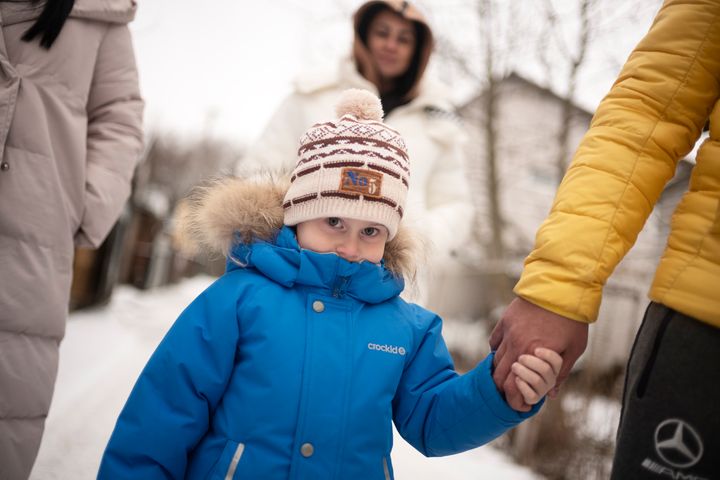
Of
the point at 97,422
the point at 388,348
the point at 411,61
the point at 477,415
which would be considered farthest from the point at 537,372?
the point at 97,422

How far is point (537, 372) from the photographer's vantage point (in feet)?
4.09

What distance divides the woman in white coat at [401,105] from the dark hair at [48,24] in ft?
3.41

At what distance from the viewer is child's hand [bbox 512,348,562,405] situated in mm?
1226

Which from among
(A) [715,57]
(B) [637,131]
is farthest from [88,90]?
(A) [715,57]

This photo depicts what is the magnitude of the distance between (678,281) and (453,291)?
14149 millimetres

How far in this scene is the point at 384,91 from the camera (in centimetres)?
296

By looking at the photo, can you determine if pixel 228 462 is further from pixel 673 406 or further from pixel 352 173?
pixel 673 406

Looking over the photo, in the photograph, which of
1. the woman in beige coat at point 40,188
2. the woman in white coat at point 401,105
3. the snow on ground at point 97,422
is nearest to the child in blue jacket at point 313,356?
the woman in beige coat at point 40,188

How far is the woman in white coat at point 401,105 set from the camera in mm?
2770

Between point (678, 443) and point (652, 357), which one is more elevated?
point (652, 357)

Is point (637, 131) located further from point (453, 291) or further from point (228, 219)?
point (453, 291)

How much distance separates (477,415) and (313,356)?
18.9 inches

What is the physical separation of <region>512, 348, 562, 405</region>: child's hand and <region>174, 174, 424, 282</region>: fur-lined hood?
594mm

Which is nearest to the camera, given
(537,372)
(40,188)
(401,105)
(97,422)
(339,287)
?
(537,372)
